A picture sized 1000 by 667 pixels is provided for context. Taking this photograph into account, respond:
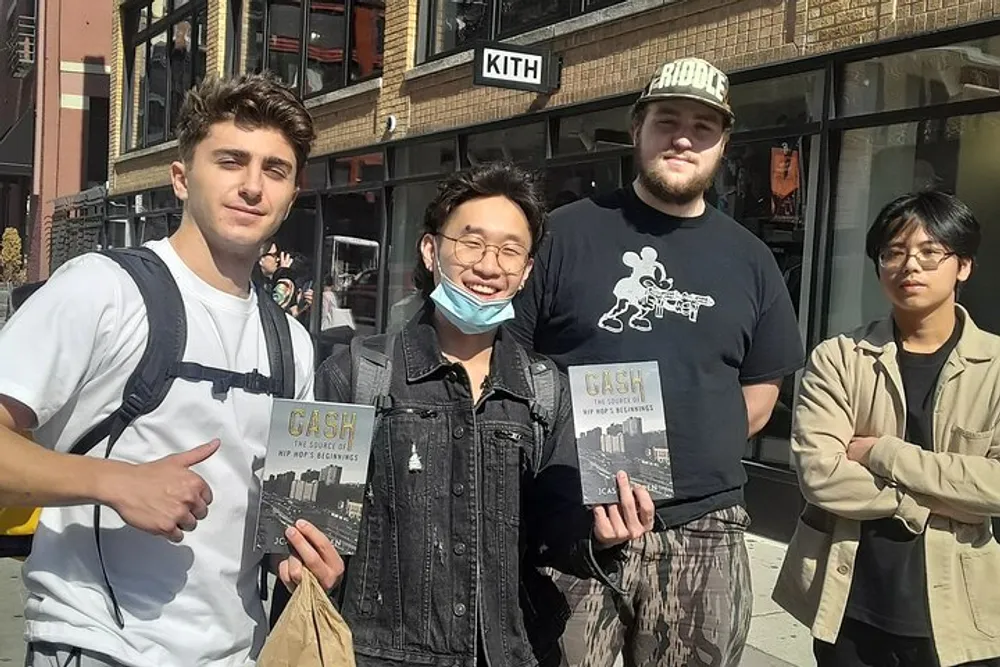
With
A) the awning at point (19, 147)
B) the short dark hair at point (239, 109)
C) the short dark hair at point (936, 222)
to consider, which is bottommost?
the short dark hair at point (936, 222)

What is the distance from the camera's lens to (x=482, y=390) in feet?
6.94

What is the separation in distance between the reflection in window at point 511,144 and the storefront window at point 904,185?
10.6ft

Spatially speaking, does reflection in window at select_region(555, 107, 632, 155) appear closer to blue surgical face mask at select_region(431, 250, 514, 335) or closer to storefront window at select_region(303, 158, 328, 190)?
storefront window at select_region(303, 158, 328, 190)

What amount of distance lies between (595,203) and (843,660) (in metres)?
1.49

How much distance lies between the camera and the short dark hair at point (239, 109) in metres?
1.92

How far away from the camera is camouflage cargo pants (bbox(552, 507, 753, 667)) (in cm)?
254

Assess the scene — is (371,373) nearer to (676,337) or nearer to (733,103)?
(676,337)

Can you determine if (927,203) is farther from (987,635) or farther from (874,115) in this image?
(874,115)

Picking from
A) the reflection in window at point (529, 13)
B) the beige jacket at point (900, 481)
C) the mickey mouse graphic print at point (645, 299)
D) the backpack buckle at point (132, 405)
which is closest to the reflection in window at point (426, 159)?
the reflection in window at point (529, 13)

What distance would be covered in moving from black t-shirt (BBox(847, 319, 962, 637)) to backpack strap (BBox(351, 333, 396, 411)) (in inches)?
58.6

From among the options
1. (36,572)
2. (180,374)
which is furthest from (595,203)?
(36,572)

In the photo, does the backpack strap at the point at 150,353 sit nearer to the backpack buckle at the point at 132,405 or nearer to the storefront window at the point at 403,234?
the backpack buckle at the point at 132,405

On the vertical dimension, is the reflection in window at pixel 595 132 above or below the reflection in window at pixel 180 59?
below

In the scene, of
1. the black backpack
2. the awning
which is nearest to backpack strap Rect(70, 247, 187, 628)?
the black backpack
